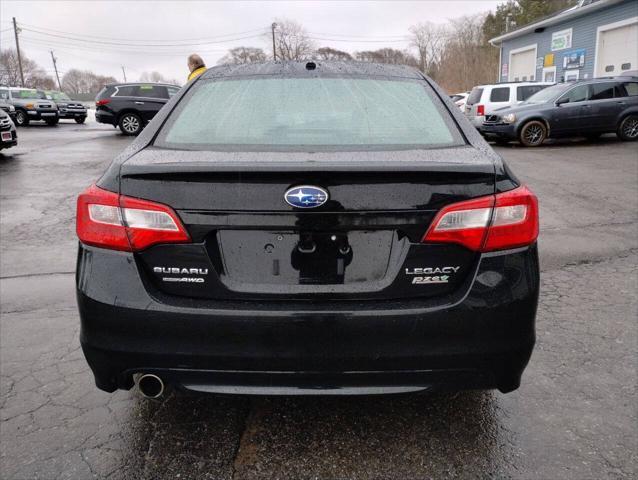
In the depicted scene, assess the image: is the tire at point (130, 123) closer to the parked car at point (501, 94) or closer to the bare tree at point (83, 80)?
the parked car at point (501, 94)

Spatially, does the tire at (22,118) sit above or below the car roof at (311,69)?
below

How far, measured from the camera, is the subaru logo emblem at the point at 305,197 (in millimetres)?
1916

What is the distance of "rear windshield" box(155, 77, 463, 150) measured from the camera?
90.7 inches

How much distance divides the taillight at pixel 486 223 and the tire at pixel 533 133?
13653 millimetres

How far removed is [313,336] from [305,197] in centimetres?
49

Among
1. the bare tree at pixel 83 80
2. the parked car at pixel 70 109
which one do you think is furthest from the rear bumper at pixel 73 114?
the bare tree at pixel 83 80

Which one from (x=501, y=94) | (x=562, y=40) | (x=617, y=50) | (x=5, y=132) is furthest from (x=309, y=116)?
(x=562, y=40)

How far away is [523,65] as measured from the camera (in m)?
28.7

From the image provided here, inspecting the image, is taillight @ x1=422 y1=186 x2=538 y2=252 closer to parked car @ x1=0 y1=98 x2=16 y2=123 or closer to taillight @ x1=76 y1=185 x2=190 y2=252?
taillight @ x1=76 y1=185 x2=190 y2=252

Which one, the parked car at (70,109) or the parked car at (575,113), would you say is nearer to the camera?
the parked car at (575,113)

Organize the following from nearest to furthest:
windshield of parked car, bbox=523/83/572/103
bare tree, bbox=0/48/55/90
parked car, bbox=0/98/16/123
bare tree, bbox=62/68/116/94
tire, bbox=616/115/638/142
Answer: windshield of parked car, bbox=523/83/572/103, tire, bbox=616/115/638/142, parked car, bbox=0/98/16/123, bare tree, bbox=0/48/55/90, bare tree, bbox=62/68/116/94

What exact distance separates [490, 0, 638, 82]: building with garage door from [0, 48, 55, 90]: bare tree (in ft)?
207

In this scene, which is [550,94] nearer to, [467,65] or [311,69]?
[311,69]

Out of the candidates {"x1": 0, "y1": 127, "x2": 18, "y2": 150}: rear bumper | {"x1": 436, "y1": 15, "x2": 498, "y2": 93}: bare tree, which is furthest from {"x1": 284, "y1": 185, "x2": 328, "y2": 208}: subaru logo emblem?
{"x1": 436, "y1": 15, "x2": 498, "y2": 93}: bare tree
